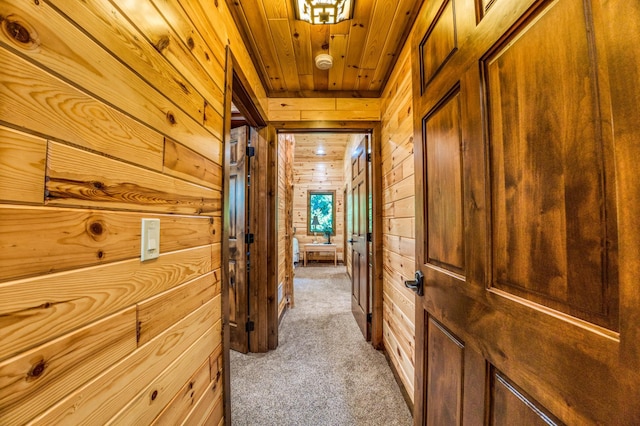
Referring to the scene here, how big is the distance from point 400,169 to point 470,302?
1282 mm

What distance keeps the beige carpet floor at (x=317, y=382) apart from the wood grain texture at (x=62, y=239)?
1472 mm

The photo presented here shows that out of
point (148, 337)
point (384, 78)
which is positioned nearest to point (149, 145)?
point (148, 337)

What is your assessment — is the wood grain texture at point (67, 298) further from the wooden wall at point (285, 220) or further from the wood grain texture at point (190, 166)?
the wooden wall at point (285, 220)

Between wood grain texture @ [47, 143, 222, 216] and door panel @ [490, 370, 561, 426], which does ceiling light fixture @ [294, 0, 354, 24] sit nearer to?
wood grain texture @ [47, 143, 222, 216]

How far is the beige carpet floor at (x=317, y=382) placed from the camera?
1617mm

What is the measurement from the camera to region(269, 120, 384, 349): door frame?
2443 millimetres

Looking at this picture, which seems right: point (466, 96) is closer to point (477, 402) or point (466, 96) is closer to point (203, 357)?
point (477, 402)

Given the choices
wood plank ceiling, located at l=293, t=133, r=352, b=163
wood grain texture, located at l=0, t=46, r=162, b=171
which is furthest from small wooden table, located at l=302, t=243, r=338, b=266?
wood grain texture, located at l=0, t=46, r=162, b=171

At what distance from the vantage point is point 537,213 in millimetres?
571

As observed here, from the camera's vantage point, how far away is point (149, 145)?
2.56 ft

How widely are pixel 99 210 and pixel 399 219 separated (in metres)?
1.73

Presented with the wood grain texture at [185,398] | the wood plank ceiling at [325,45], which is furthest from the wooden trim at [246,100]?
the wood grain texture at [185,398]

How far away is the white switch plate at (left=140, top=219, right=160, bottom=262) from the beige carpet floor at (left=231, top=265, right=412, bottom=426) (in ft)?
4.45

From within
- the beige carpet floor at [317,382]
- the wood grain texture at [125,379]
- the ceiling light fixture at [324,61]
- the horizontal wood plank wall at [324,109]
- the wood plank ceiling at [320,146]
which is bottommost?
the beige carpet floor at [317,382]
